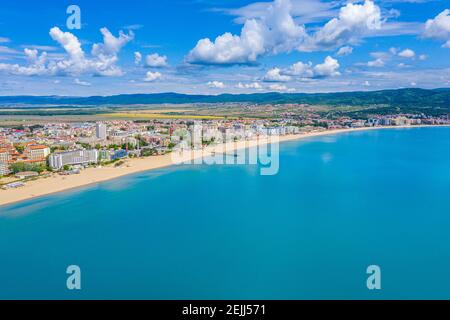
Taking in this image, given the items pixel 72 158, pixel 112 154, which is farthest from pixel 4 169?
pixel 112 154

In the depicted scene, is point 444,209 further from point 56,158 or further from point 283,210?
point 56,158

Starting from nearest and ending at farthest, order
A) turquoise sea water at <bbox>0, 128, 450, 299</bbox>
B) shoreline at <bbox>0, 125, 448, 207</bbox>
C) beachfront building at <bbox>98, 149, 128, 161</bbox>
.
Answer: turquoise sea water at <bbox>0, 128, 450, 299</bbox> < shoreline at <bbox>0, 125, 448, 207</bbox> < beachfront building at <bbox>98, 149, 128, 161</bbox>

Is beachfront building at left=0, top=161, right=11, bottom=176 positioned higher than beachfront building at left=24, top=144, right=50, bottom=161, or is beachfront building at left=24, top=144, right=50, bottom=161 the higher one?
beachfront building at left=24, top=144, right=50, bottom=161

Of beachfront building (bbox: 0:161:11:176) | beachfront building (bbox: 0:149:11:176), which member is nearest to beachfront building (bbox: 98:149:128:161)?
beachfront building (bbox: 0:149:11:176)

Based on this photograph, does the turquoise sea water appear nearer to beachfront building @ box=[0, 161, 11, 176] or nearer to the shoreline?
the shoreline

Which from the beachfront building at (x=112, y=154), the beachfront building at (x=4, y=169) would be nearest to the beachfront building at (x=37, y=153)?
the beachfront building at (x=4, y=169)

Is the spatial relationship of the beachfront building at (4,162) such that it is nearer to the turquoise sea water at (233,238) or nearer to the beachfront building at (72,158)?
the beachfront building at (72,158)
